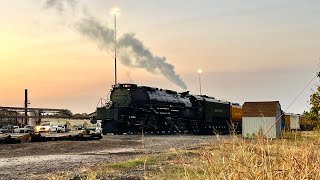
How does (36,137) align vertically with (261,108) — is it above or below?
below

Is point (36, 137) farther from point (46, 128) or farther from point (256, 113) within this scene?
point (46, 128)

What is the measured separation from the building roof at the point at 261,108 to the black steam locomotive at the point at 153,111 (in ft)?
8.82

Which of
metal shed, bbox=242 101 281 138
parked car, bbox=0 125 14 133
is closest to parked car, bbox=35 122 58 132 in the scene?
parked car, bbox=0 125 14 133

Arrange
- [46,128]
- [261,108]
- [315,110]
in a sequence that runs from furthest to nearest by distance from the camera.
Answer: [46,128] → [261,108] → [315,110]

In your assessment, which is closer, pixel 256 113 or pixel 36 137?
pixel 36 137

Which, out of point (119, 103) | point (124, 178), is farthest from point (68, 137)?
point (124, 178)

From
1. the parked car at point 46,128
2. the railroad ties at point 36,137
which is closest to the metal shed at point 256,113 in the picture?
the railroad ties at point 36,137

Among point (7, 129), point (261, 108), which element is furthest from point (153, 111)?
point (7, 129)

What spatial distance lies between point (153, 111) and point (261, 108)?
1091 cm

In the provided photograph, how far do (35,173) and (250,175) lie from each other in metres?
9.51

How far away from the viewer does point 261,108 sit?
1516 inches

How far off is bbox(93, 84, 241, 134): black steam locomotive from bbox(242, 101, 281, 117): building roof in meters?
2.69

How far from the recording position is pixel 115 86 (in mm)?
44875

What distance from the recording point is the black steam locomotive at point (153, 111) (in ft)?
138
